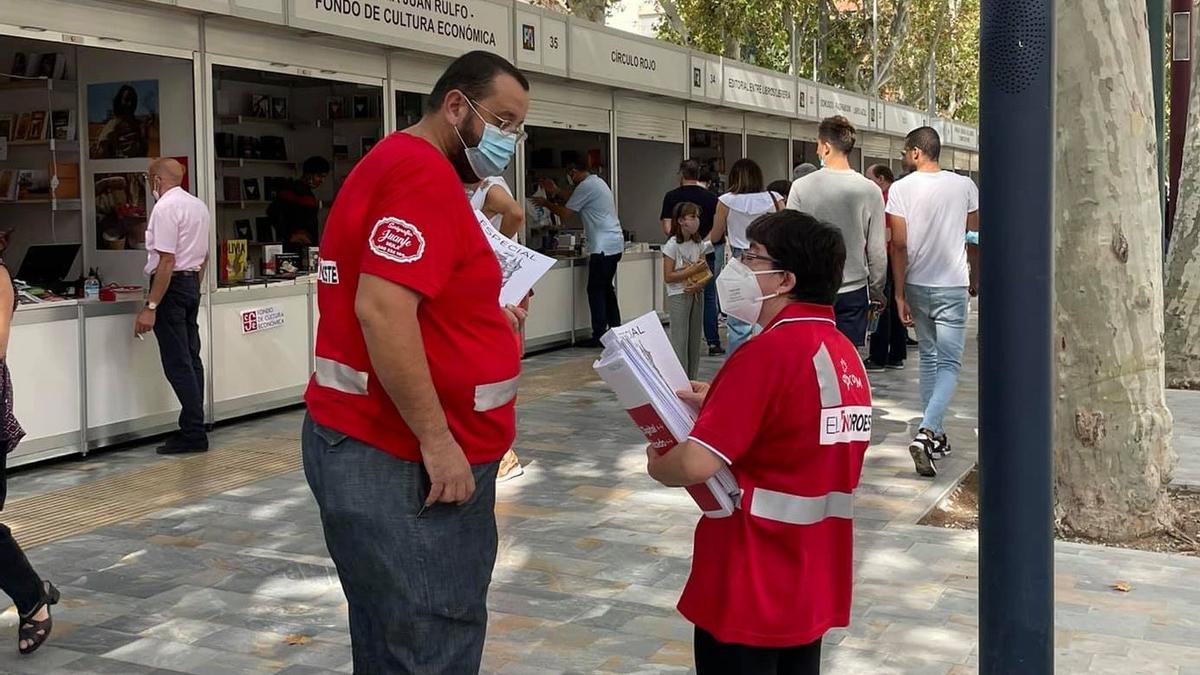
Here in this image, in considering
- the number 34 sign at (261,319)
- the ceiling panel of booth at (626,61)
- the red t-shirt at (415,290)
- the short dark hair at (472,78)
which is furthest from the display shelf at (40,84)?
the red t-shirt at (415,290)

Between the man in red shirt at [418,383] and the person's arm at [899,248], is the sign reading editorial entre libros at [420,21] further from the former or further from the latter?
the man in red shirt at [418,383]

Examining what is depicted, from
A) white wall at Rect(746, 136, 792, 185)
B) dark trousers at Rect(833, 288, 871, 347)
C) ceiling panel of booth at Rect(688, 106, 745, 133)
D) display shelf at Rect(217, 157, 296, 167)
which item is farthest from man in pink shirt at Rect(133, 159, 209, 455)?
white wall at Rect(746, 136, 792, 185)

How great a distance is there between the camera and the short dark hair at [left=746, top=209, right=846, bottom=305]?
2.91 m

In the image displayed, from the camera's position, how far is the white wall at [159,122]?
850 cm

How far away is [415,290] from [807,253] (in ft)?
2.90

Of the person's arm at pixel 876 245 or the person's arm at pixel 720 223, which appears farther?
the person's arm at pixel 720 223

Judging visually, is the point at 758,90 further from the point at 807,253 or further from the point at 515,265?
the point at 807,253

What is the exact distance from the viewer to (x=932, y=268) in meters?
7.30

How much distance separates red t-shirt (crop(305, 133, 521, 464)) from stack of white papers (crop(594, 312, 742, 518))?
0.79 feet

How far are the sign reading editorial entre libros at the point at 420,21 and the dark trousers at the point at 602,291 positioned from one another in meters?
2.44

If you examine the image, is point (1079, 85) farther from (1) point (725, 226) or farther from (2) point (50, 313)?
(2) point (50, 313)

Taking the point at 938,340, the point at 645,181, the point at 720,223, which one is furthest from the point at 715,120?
the point at 938,340

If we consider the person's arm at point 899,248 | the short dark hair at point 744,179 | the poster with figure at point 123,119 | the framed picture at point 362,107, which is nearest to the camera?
the person's arm at point 899,248

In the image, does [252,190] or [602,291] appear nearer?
[252,190]
